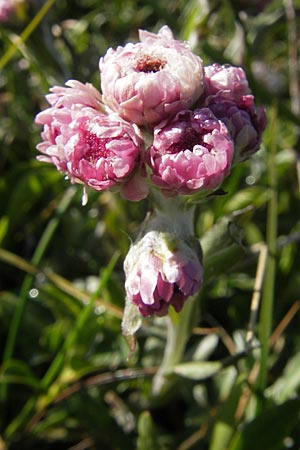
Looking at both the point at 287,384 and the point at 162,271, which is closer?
the point at 162,271

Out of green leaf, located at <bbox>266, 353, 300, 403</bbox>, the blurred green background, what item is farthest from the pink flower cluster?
green leaf, located at <bbox>266, 353, 300, 403</bbox>

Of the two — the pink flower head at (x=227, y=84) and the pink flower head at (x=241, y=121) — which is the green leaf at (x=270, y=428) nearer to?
the pink flower head at (x=241, y=121)

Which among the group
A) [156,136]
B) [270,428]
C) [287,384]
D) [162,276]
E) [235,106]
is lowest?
[287,384]

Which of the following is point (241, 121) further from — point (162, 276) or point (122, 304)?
point (122, 304)

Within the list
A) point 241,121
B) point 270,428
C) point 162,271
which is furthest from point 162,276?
point 270,428

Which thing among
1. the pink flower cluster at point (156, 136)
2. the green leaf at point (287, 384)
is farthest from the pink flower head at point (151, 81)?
the green leaf at point (287, 384)

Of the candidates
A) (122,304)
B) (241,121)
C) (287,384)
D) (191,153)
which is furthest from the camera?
(122,304)

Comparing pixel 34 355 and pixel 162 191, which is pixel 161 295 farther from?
pixel 34 355

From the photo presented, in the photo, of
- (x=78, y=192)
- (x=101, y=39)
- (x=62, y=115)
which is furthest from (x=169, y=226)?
(x=101, y=39)
